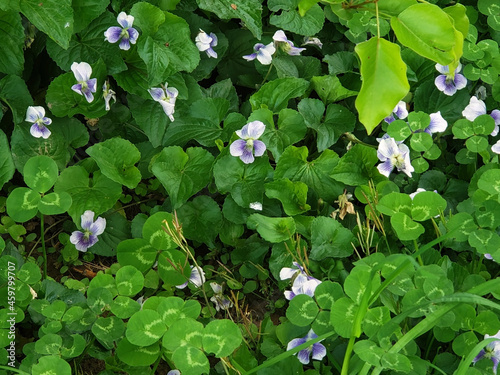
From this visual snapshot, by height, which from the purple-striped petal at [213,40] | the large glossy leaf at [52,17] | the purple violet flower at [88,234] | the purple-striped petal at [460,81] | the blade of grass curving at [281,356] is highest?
the large glossy leaf at [52,17]

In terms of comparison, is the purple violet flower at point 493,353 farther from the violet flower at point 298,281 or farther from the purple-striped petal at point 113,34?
the purple-striped petal at point 113,34

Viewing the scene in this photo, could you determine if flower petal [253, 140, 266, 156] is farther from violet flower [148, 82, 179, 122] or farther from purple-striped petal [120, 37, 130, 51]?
purple-striped petal [120, 37, 130, 51]

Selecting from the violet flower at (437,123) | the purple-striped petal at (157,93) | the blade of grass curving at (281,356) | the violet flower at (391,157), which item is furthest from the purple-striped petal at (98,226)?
the violet flower at (437,123)

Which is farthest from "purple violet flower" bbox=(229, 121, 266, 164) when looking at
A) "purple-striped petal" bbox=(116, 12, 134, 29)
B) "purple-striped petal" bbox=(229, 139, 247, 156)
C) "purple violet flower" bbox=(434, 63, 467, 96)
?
"purple violet flower" bbox=(434, 63, 467, 96)

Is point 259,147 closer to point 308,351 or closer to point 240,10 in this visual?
point 240,10

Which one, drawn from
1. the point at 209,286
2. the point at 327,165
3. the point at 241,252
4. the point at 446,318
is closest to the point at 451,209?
the point at 327,165

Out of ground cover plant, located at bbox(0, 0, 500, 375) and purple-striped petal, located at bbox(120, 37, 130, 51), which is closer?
ground cover plant, located at bbox(0, 0, 500, 375)
